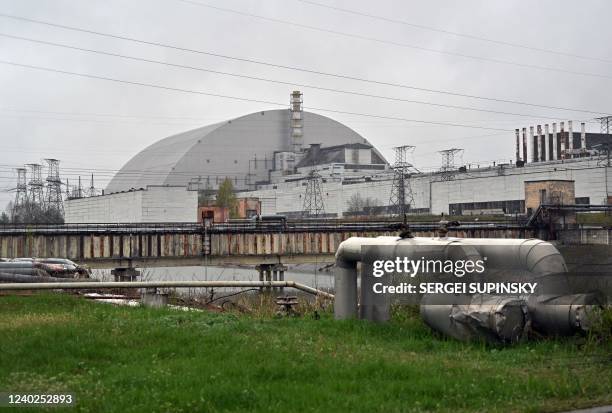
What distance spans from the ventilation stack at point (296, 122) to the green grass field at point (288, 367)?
108 m

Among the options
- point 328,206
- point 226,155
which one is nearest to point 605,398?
point 328,206

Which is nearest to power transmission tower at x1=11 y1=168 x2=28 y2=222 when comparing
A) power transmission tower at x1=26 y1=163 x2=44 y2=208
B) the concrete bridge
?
power transmission tower at x1=26 y1=163 x2=44 y2=208

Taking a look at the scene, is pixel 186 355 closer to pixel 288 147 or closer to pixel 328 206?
pixel 328 206

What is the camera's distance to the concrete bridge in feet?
153

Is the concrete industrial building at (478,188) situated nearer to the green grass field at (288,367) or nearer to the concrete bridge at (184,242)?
the concrete bridge at (184,242)

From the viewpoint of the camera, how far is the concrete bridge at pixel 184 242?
4659cm

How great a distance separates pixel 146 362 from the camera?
8.93 m

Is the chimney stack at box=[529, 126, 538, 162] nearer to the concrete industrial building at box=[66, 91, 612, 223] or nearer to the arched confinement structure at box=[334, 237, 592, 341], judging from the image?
the concrete industrial building at box=[66, 91, 612, 223]

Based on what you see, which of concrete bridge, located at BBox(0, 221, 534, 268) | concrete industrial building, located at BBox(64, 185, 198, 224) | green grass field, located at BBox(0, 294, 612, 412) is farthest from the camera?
concrete industrial building, located at BBox(64, 185, 198, 224)

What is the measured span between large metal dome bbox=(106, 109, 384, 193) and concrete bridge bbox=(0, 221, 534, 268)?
197 feet

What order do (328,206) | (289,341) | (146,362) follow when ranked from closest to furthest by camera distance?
(146,362) → (289,341) → (328,206)

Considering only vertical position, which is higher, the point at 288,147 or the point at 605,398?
the point at 288,147

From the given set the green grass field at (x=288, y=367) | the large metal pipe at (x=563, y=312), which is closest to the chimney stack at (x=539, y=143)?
the green grass field at (x=288, y=367)

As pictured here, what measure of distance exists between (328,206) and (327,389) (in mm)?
88613
